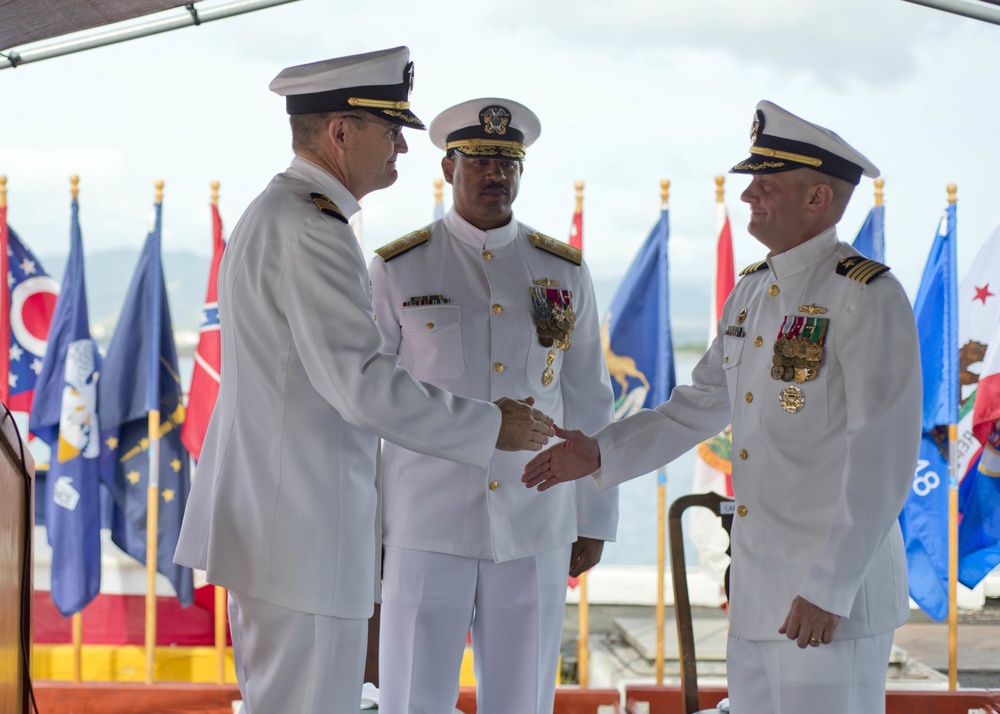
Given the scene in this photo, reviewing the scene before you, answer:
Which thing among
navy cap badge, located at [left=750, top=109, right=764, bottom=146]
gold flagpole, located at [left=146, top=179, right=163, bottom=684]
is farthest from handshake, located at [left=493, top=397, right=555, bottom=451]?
gold flagpole, located at [left=146, top=179, right=163, bottom=684]

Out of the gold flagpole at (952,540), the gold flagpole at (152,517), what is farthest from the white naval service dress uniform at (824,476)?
the gold flagpole at (152,517)

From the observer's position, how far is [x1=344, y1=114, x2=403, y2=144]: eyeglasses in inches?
73.4

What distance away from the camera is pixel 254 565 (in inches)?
67.5

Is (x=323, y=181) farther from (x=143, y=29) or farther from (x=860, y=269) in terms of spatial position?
(x=143, y=29)

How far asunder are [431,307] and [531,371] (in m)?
0.31

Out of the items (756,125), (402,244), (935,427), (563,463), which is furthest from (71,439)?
(935,427)

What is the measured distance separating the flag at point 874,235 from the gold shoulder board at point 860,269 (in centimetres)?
195

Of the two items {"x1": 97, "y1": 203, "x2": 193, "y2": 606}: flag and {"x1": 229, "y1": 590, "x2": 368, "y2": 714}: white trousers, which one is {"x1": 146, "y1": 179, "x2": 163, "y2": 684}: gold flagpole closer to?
{"x1": 97, "y1": 203, "x2": 193, "y2": 606}: flag

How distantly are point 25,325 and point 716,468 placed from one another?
3.04 metres

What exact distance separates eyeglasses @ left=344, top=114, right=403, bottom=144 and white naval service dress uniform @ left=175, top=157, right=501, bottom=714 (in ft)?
0.60

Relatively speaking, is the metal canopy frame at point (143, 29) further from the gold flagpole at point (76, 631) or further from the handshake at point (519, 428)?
the handshake at point (519, 428)

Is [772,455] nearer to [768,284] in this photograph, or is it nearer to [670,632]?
[768,284]

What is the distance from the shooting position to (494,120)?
100 inches

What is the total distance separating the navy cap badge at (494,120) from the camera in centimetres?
255
